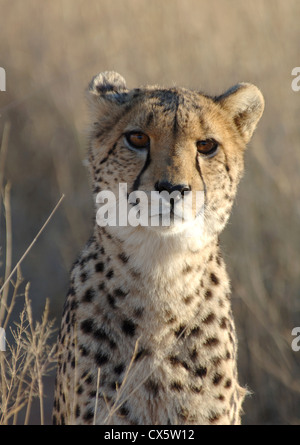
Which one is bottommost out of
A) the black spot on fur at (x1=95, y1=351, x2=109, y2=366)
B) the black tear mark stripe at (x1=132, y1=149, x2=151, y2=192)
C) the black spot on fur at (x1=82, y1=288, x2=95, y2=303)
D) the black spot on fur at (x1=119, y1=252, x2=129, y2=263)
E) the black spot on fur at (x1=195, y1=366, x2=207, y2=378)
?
the black spot on fur at (x1=195, y1=366, x2=207, y2=378)

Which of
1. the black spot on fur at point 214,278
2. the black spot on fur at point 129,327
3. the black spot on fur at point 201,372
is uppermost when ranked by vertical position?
the black spot on fur at point 214,278

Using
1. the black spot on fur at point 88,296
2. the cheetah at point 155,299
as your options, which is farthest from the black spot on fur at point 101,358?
the black spot on fur at point 88,296

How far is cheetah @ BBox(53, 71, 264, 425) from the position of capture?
2.08 m

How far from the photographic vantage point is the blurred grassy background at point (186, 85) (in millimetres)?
3732

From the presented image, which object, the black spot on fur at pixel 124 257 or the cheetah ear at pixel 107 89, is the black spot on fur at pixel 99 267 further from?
the cheetah ear at pixel 107 89

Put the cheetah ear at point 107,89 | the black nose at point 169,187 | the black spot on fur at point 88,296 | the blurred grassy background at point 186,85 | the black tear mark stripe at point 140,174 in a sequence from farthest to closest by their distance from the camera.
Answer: the blurred grassy background at point 186,85
the cheetah ear at point 107,89
the black spot on fur at point 88,296
the black tear mark stripe at point 140,174
the black nose at point 169,187

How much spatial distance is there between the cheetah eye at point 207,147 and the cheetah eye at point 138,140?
0.15 metres

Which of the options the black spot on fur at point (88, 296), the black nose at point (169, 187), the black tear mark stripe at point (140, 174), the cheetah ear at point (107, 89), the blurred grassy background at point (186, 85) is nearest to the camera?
the black nose at point (169, 187)

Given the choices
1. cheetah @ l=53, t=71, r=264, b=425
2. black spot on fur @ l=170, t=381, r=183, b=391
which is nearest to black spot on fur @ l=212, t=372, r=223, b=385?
cheetah @ l=53, t=71, r=264, b=425

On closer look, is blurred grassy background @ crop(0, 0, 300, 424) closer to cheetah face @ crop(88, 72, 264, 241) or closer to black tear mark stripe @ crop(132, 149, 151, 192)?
cheetah face @ crop(88, 72, 264, 241)

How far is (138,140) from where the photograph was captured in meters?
2.13

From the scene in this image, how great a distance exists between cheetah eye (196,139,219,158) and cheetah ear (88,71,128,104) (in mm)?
335

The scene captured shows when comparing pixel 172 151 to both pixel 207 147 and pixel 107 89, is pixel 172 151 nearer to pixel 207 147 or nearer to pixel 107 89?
pixel 207 147
